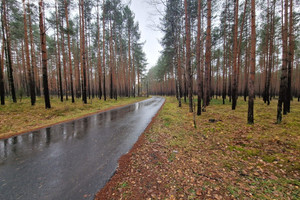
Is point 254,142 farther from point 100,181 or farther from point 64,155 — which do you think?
point 64,155

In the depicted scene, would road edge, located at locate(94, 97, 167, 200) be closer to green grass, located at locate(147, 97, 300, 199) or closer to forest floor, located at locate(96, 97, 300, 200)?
forest floor, located at locate(96, 97, 300, 200)

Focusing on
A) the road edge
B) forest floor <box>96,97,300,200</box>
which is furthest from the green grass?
the road edge

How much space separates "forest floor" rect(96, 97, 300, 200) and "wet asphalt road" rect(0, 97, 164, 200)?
45 centimetres

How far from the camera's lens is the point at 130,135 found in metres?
5.55

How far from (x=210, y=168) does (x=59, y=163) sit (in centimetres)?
442

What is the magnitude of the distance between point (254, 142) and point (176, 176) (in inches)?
162

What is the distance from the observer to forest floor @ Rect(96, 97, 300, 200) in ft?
8.07

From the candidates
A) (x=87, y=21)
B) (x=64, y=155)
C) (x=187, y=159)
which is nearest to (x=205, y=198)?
(x=187, y=159)

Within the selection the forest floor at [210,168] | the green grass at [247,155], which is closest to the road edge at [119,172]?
the forest floor at [210,168]

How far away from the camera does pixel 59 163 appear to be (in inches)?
132

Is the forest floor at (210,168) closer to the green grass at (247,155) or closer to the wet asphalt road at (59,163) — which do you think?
the green grass at (247,155)

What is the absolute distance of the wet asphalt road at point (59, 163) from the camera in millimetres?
2410

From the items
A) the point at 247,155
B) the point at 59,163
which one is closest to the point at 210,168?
the point at 247,155

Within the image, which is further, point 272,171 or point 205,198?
point 272,171
